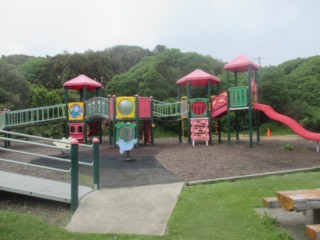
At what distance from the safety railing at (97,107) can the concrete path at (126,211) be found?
11572mm

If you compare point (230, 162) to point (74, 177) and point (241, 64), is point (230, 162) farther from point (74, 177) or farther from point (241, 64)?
point (241, 64)

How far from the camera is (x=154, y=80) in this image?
1209 inches

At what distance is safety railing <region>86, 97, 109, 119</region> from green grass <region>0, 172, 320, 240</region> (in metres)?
12.4

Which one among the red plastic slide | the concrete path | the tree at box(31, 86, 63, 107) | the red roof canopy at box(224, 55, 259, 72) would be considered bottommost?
the concrete path

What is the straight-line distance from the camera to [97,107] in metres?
18.8

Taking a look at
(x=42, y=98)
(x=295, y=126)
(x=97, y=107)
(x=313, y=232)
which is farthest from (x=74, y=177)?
(x=42, y=98)

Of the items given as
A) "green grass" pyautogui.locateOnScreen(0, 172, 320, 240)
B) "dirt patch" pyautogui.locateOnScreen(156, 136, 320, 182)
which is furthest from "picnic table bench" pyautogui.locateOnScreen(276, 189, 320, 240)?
"dirt patch" pyautogui.locateOnScreen(156, 136, 320, 182)

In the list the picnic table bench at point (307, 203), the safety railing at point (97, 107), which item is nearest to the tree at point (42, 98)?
the safety railing at point (97, 107)

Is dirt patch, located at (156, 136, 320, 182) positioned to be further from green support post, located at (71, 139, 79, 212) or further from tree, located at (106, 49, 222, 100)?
tree, located at (106, 49, 222, 100)

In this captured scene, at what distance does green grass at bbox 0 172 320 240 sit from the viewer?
178 inches

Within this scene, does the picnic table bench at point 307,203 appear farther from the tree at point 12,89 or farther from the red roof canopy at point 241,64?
the tree at point 12,89

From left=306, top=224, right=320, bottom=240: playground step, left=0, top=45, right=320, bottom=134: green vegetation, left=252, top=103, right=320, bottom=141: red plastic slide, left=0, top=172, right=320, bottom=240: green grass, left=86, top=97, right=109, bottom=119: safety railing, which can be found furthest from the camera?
left=0, top=45, right=320, bottom=134: green vegetation

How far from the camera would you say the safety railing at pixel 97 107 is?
18.4m

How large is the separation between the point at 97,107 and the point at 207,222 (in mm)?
14588
